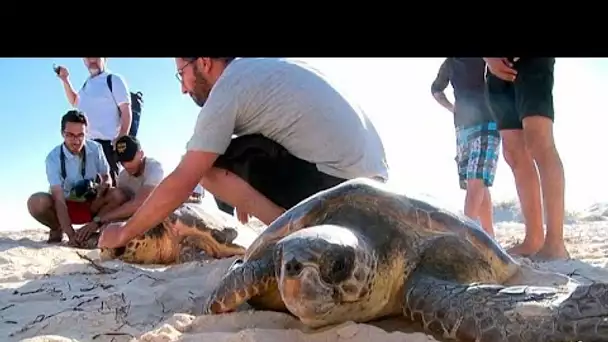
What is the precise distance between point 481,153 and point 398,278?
2271mm

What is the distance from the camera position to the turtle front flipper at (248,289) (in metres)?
1.78

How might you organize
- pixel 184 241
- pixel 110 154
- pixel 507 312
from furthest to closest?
pixel 110 154 → pixel 184 241 → pixel 507 312

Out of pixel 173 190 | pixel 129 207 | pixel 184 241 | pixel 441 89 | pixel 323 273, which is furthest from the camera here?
pixel 441 89

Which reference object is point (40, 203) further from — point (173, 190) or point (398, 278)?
point (398, 278)

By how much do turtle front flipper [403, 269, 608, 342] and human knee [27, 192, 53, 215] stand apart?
12.2 ft

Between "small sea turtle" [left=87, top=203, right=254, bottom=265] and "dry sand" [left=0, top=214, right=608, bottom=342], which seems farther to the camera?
"small sea turtle" [left=87, top=203, right=254, bottom=265]

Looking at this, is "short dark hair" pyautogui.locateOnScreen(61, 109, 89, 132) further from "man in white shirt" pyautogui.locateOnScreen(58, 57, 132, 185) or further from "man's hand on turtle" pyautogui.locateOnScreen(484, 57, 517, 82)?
"man's hand on turtle" pyautogui.locateOnScreen(484, 57, 517, 82)

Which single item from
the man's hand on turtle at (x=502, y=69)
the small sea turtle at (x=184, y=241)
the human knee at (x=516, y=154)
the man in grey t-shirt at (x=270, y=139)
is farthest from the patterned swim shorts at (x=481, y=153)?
the small sea turtle at (x=184, y=241)

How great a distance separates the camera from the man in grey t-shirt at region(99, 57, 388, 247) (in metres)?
2.85

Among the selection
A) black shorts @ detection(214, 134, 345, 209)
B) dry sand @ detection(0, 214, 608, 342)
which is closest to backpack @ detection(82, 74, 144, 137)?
dry sand @ detection(0, 214, 608, 342)

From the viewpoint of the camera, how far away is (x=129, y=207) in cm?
442

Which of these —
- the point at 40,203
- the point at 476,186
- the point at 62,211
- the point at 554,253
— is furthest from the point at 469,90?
the point at 40,203


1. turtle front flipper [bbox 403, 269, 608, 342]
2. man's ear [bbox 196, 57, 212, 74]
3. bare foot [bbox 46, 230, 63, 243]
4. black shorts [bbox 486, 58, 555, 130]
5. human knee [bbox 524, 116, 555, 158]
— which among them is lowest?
bare foot [bbox 46, 230, 63, 243]
